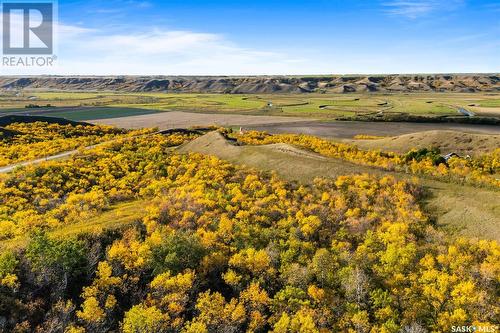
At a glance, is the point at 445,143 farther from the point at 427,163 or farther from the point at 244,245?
the point at 244,245

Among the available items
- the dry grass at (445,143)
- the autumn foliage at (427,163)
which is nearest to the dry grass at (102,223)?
the autumn foliage at (427,163)

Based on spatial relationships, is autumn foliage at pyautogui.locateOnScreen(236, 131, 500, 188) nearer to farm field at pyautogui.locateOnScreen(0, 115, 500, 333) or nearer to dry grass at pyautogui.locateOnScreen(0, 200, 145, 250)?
farm field at pyautogui.locateOnScreen(0, 115, 500, 333)

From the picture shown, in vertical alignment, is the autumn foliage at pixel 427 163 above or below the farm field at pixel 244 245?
above

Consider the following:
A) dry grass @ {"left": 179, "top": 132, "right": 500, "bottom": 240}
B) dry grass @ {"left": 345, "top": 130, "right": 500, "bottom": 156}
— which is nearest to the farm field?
dry grass @ {"left": 179, "top": 132, "right": 500, "bottom": 240}

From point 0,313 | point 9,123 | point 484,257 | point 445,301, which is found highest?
point 9,123

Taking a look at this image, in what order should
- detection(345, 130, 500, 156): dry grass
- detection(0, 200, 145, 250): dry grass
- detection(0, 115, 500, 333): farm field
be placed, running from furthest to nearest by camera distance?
detection(345, 130, 500, 156): dry grass → detection(0, 200, 145, 250): dry grass → detection(0, 115, 500, 333): farm field

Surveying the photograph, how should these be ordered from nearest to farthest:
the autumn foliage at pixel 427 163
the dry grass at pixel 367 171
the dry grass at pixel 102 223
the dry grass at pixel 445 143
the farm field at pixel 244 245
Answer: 1. the farm field at pixel 244 245
2. the dry grass at pixel 102 223
3. the dry grass at pixel 367 171
4. the autumn foliage at pixel 427 163
5. the dry grass at pixel 445 143

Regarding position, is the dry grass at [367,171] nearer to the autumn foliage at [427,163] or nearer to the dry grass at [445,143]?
the autumn foliage at [427,163]

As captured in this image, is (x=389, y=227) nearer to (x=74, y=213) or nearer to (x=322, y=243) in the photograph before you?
(x=322, y=243)

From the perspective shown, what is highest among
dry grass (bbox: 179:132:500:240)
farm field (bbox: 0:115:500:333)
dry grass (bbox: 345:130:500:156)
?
dry grass (bbox: 345:130:500:156)

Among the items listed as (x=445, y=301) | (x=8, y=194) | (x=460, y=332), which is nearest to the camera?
(x=460, y=332)

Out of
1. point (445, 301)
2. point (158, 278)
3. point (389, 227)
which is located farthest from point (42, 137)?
point (445, 301)
